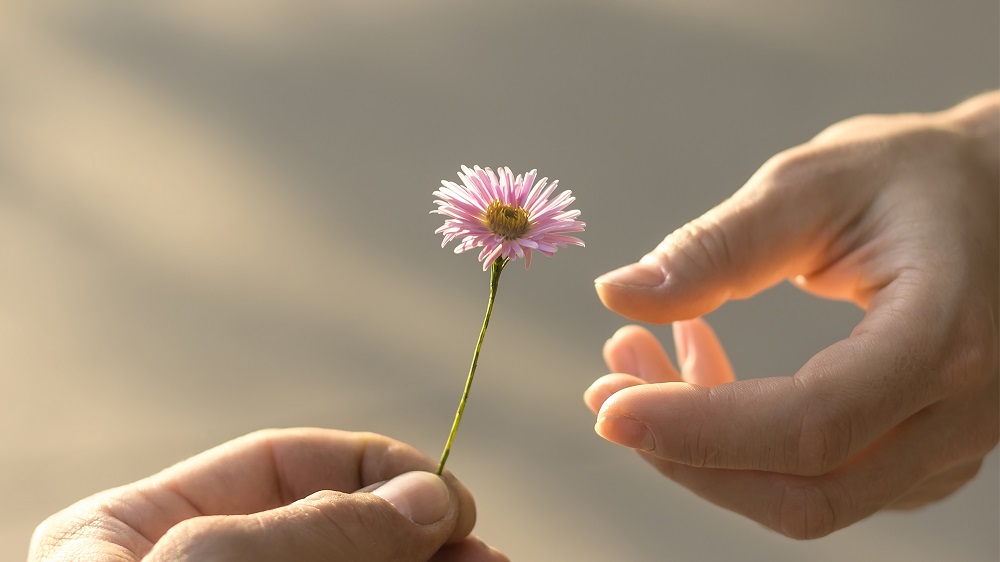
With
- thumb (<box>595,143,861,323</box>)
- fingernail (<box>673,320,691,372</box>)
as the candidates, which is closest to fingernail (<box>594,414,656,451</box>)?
thumb (<box>595,143,861,323</box>)

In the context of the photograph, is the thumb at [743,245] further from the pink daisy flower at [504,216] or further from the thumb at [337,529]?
the thumb at [337,529]

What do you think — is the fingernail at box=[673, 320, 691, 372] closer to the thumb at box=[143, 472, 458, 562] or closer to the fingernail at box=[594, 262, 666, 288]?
the fingernail at box=[594, 262, 666, 288]

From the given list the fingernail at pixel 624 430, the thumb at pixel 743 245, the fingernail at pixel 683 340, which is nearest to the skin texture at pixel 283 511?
the fingernail at pixel 624 430

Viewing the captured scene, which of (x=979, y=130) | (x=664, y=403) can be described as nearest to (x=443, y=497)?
(x=664, y=403)

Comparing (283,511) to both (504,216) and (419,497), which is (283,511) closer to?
(419,497)

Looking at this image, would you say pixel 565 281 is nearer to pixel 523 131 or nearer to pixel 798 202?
pixel 523 131

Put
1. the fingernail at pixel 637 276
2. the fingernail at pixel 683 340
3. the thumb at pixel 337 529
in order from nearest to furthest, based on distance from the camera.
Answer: the thumb at pixel 337 529
the fingernail at pixel 637 276
the fingernail at pixel 683 340

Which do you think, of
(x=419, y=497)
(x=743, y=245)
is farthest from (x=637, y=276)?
(x=419, y=497)
